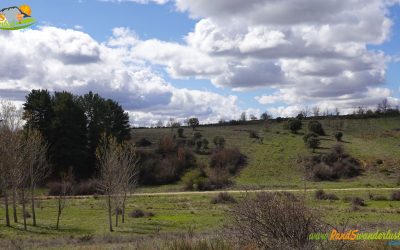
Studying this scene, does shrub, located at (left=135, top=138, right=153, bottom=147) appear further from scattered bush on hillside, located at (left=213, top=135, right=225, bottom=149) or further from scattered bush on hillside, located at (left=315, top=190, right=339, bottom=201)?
scattered bush on hillside, located at (left=315, top=190, right=339, bottom=201)

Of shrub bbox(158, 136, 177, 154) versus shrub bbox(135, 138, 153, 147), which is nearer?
shrub bbox(158, 136, 177, 154)

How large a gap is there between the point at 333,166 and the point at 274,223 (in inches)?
2365

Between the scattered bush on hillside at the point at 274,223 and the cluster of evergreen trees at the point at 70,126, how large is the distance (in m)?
55.2

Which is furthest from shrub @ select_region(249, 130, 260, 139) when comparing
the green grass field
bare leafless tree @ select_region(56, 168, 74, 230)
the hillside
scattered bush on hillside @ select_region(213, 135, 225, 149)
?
bare leafless tree @ select_region(56, 168, 74, 230)

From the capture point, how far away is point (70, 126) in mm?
66312

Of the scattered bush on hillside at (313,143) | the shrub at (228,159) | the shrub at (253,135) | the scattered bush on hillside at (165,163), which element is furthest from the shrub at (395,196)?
the shrub at (253,135)

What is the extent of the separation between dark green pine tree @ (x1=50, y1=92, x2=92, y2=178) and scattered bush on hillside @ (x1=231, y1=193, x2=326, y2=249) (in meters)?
57.1

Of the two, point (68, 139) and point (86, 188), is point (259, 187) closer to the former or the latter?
point (86, 188)

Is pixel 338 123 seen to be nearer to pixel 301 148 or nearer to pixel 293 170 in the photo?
pixel 301 148

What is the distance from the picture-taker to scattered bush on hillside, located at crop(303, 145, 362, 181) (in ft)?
212

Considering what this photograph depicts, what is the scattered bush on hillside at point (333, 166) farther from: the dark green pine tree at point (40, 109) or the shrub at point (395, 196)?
the dark green pine tree at point (40, 109)

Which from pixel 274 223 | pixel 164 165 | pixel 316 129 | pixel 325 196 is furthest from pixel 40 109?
pixel 274 223

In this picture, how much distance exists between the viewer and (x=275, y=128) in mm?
96375

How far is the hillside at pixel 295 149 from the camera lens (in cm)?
6283
